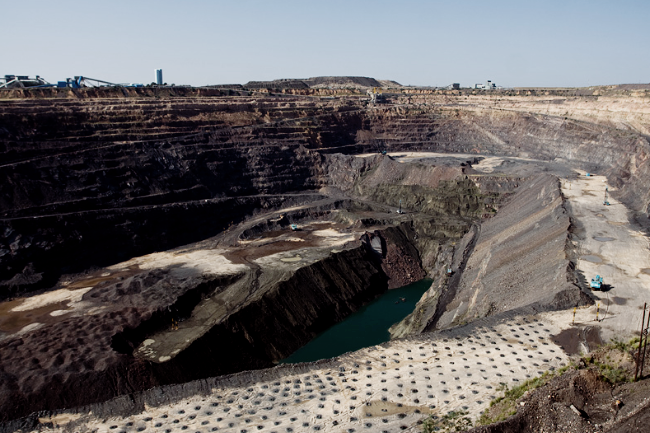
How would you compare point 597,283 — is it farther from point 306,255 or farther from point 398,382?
point 306,255

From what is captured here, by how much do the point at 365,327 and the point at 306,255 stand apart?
918 centimetres

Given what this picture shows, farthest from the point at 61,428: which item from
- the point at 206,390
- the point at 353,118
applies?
the point at 353,118

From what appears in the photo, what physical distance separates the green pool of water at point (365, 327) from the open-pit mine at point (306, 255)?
614 mm

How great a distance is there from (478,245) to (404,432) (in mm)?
30116

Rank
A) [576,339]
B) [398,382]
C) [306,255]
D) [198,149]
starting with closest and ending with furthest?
[398,382]
[576,339]
[306,255]
[198,149]

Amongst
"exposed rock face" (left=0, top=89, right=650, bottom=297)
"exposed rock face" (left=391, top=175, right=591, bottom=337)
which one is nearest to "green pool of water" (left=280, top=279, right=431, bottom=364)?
"exposed rock face" (left=391, top=175, right=591, bottom=337)

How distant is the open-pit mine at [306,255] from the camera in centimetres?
2061

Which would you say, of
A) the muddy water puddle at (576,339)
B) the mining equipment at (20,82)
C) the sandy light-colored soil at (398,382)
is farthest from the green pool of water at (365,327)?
the mining equipment at (20,82)

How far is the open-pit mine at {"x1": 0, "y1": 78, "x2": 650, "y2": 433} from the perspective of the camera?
811 inches

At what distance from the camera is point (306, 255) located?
4300cm

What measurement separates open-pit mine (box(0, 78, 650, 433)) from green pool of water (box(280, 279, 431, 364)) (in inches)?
24.2

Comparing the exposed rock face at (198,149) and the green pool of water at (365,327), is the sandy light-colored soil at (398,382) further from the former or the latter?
the exposed rock face at (198,149)

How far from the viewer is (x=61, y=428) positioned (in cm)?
1941

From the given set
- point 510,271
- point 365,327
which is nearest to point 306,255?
point 365,327
